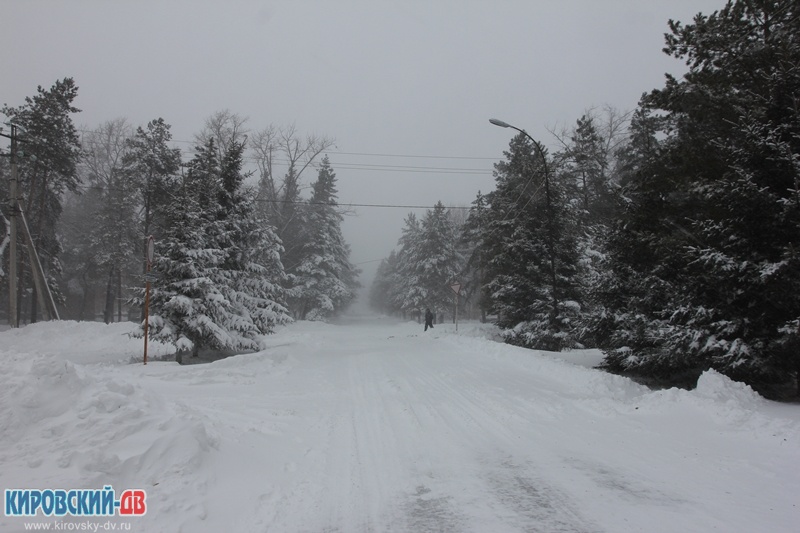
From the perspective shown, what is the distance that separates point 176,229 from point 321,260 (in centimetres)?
2665

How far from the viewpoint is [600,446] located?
5504 mm

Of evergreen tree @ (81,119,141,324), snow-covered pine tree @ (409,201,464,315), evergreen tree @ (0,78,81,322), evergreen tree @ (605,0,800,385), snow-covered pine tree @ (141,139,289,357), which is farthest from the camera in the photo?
snow-covered pine tree @ (409,201,464,315)

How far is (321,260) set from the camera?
4100cm

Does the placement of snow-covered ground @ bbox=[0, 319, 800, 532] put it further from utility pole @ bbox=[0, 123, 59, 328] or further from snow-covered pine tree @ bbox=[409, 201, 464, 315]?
snow-covered pine tree @ bbox=[409, 201, 464, 315]

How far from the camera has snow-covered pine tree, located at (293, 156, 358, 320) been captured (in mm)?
40188

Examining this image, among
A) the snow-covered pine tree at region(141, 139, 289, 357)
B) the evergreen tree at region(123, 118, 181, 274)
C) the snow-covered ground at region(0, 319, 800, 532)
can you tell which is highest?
the evergreen tree at region(123, 118, 181, 274)

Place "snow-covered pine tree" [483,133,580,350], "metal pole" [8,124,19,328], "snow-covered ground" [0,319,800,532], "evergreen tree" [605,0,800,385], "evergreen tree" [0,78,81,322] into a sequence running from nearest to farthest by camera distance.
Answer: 1. "snow-covered ground" [0,319,800,532]
2. "evergreen tree" [605,0,800,385]
3. "metal pole" [8,124,19,328]
4. "snow-covered pine tree" [483,133,580,350]
5. "evergreen tree" [0,78,81,322]

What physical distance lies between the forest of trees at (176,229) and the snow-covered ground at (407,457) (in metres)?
7.31

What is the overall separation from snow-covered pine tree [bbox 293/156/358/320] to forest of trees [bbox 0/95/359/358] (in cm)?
12

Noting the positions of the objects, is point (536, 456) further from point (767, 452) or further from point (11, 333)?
point (11, 333)

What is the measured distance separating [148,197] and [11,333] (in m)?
11.0

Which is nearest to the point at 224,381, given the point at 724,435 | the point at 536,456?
the point at 536,456

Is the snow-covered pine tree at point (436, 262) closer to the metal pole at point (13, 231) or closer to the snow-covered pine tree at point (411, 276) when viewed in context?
the snow-covered pine tree at point (411, 276)

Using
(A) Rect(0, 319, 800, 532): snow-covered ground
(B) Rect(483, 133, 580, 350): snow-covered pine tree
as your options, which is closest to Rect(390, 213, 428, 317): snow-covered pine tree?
(B) Rect(483, 133, 580, 350): snow-covered pine tree
